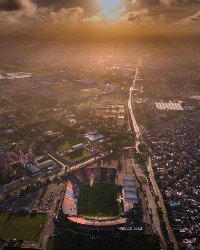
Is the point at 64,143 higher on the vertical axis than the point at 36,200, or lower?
higher

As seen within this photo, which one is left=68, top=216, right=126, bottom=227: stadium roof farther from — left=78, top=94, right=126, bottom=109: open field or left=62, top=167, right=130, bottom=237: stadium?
left=78, top=94, right=126, bottom=109: open field

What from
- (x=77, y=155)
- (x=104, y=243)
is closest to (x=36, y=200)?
(x=104, y=243)

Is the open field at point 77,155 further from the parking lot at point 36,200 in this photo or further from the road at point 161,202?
the road at point 161,202

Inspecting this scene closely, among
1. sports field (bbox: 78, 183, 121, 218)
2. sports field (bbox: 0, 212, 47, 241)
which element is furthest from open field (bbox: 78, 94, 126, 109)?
sports field (bbox: 0, 212, 47, 241)

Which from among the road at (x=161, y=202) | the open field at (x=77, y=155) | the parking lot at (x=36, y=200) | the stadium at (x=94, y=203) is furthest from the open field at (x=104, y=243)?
the open field at (x=77, y=155)

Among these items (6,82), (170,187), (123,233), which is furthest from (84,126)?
(6,82)

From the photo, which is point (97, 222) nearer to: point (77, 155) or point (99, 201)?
point (99, 201)

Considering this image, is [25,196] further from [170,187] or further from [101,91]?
[101,91]
